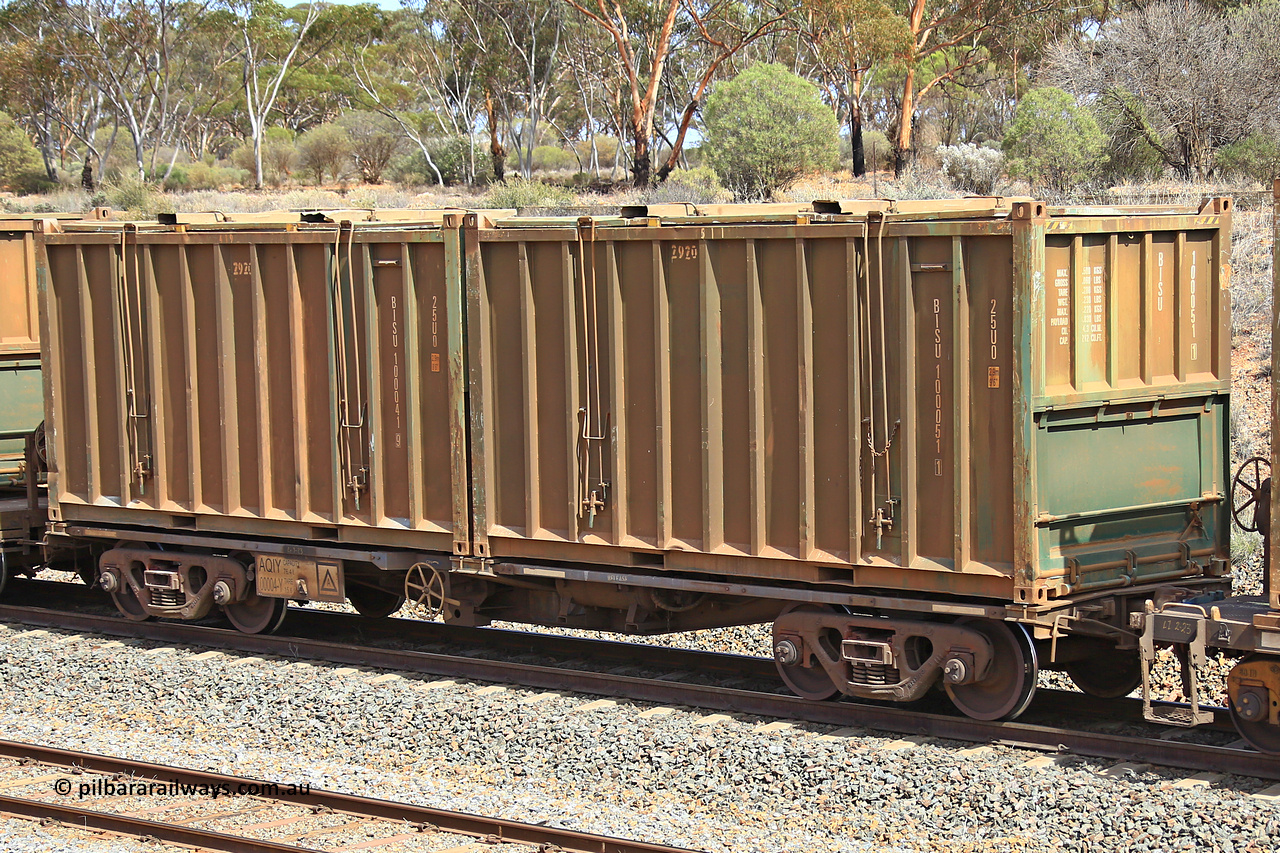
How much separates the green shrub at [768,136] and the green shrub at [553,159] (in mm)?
32262

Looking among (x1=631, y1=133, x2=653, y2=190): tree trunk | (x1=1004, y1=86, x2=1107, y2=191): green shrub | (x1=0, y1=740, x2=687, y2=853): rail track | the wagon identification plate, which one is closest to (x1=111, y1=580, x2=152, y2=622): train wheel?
the wagon identification plate

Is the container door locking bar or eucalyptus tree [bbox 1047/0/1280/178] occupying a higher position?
eucalyptus tree [bbox 1047/0/1280/178]

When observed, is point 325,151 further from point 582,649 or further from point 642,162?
point 582,649

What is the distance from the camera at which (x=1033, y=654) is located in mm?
8070

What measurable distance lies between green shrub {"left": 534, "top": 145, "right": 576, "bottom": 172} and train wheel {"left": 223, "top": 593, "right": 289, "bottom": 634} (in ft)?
204

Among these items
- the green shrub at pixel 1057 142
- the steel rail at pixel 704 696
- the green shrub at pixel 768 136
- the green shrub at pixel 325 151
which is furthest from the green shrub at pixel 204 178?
the steel rail at pixel 704 696

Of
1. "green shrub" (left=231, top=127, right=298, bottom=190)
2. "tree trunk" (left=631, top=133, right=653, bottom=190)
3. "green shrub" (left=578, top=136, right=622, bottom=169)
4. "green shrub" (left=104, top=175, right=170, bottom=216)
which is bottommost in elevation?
"green shrub" (left=104, top=175, right=170, bottom=216)

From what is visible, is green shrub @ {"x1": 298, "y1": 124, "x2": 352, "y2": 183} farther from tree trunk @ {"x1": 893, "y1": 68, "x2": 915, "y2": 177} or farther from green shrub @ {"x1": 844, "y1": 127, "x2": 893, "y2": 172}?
tree trunk @ {"x1": 893, "y1": 68, "x2": 915, "y2": 177}

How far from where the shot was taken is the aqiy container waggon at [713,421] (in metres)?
7.94

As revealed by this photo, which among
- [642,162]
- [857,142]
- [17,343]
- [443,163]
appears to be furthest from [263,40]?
[17,343]

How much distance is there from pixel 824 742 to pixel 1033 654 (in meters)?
1.36

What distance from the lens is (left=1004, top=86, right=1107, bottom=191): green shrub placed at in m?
32.4

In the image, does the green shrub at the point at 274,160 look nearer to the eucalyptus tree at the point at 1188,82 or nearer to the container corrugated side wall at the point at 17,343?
the eucalyptus tree at the point at 1188,82

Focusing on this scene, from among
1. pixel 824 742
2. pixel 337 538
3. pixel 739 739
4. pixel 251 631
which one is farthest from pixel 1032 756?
pixel 251 631
